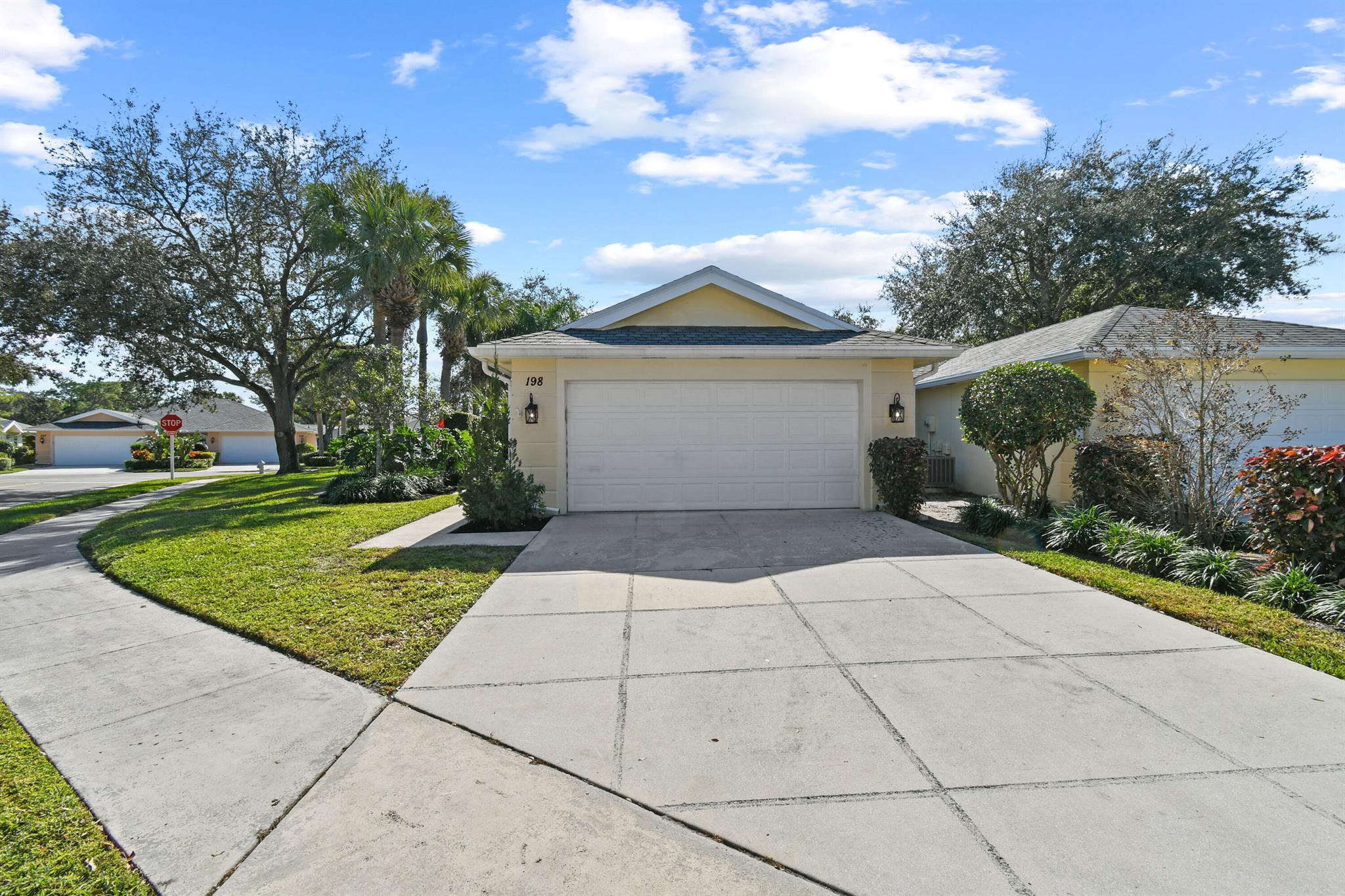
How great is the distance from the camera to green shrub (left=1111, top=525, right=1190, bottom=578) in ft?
21.0

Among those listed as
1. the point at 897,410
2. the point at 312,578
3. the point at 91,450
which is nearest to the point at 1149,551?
the point at 897,410

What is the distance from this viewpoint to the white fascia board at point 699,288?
1112cm

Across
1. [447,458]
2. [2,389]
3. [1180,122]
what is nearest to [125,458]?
[2,389]

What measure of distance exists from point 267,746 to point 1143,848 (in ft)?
12.6

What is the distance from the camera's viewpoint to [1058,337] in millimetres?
12203

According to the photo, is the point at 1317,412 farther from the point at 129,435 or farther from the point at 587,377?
the point at 129,435

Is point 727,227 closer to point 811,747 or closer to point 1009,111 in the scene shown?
point 1009,111

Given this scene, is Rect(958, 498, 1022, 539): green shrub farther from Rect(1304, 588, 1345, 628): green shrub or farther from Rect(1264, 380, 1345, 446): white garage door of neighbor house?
Rect(1264, 380, 1345, 446): white garage door of neighbor house

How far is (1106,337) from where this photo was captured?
10.1 meters

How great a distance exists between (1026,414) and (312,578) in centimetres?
848

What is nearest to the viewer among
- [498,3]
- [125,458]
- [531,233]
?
Result: [498,3]

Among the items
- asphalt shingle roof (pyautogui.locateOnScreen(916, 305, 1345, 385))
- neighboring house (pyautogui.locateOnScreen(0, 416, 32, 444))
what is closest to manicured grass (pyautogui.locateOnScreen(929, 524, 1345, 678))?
asphalt shingle roof (pyautogui.locateOnScreen(916, 305, 1345, 385))

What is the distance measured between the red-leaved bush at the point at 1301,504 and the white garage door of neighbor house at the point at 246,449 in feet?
168

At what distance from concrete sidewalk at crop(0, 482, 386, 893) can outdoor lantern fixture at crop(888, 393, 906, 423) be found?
8.85m
